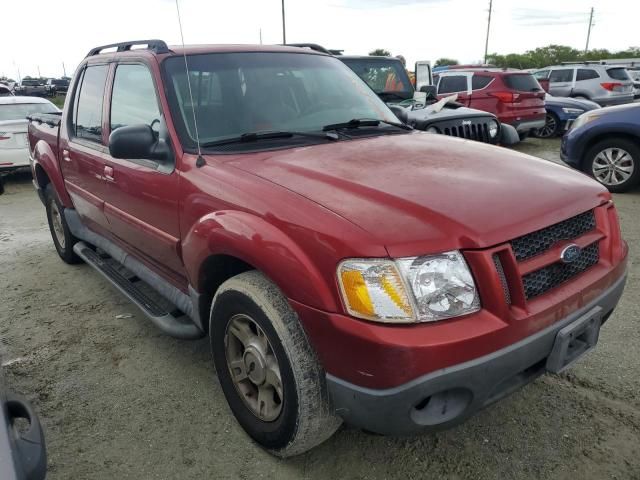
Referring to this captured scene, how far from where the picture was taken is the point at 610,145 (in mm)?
6797

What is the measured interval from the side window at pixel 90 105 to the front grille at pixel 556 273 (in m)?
2.92

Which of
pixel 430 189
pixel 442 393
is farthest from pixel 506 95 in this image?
pixel 442 393

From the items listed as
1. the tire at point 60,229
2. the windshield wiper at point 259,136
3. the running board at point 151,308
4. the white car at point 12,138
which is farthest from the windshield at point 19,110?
the windshield wiper at point 259,136

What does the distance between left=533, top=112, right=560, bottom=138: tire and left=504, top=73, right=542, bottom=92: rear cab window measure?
1.21 m

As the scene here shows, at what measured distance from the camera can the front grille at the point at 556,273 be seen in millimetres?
1923

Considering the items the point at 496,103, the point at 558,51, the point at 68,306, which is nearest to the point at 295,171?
the point at 68,306

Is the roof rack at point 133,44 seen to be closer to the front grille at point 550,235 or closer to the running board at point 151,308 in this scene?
the running board at point 151,308

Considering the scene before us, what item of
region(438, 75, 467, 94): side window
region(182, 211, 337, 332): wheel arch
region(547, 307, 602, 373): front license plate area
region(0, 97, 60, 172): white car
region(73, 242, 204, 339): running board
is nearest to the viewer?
region(182, 211, 337, 332): wheel arch

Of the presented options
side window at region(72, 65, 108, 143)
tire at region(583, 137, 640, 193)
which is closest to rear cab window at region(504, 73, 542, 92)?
tire at region(583, 137, 640, 193)

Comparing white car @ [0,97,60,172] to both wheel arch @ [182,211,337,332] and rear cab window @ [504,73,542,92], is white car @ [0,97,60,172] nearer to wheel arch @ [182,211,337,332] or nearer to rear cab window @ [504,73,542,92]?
wheel arch @ [182,211,337,332]

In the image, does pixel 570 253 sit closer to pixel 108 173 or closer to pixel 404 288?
pixel 404 288

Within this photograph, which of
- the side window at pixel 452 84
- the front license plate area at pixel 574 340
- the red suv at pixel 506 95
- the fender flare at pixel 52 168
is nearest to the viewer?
the front license plate area at pixel 574 340

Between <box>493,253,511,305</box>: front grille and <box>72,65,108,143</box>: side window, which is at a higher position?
<box>72,65,108,143</box>: side window

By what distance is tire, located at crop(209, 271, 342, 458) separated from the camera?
6.43ft
